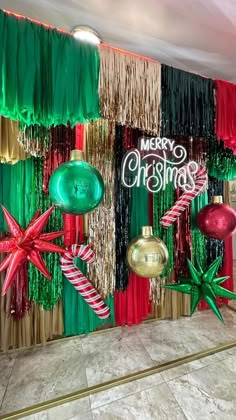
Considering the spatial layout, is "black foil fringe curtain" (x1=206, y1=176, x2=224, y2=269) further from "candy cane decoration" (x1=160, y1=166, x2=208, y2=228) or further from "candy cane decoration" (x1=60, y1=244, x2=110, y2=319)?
"candy cane decoration" (x1=60, y1=244, x2=110, y2=319)

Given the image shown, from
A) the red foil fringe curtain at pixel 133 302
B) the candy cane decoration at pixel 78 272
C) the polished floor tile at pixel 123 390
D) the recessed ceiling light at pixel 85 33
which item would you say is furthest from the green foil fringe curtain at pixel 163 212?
the recessed ceiling light at pixel 85 33

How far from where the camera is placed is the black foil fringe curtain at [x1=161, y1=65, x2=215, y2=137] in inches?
55.8

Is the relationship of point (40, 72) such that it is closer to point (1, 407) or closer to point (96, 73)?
point (96, 73)

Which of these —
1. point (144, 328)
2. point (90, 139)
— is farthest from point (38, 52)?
point (144, 328)

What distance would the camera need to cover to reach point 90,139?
163 centimetres

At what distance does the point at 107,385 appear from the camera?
1260 millimetres

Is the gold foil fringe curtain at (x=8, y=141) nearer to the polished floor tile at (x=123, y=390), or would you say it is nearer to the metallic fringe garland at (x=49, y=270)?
the metallic fringe garland at (x=49, y=270)

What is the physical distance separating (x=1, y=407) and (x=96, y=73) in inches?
70.0

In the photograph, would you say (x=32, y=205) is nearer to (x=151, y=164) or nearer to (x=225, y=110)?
(x=151, y=164)

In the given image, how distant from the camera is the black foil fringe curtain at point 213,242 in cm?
205

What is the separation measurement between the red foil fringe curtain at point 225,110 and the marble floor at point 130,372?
148 cm

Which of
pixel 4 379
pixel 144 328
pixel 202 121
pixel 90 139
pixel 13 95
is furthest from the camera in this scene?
pixel 144 328

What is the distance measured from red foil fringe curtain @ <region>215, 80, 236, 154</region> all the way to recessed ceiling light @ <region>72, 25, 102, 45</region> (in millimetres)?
870

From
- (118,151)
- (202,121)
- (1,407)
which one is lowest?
(1,407)
